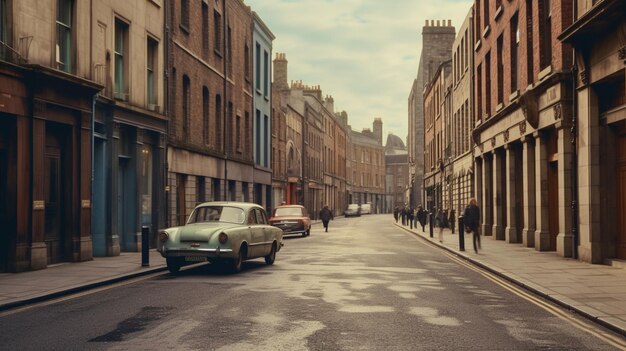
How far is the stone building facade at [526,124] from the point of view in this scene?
19250 millimetres

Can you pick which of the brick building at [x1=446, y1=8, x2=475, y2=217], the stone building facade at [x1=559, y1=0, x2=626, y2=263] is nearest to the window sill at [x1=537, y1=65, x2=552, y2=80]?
the stone building facade at [x1=559, y1=0, x2=626, y2=263]

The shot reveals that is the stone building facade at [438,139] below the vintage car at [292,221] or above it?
above

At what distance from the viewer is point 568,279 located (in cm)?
1356

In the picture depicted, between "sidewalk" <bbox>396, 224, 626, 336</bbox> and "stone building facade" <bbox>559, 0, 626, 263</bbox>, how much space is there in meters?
0.79

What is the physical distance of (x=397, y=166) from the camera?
132 meters

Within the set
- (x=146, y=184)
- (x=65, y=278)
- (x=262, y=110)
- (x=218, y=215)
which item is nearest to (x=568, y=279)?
(x=218, y=215)

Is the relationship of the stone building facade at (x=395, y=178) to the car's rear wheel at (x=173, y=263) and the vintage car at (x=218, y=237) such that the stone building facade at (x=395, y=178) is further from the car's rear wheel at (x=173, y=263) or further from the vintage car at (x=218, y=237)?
the car's rear wheel at (x=173, y=263)

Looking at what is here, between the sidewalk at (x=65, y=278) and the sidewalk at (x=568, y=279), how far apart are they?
7760 millimetres

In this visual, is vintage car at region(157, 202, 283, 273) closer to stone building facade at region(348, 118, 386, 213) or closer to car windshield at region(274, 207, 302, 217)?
car windshield at region(274, 207, 302, 217)

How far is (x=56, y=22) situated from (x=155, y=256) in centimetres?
677

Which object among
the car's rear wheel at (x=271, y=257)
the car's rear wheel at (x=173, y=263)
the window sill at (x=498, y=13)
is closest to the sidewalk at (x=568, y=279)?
the car's rear wheel at (x=271, y=257)

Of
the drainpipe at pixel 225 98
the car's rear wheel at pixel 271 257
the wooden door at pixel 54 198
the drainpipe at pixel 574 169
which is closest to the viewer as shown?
the wooden door at pixel 54 198

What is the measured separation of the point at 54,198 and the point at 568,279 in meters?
11.9

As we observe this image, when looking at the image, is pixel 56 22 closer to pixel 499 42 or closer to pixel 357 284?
pixel 357 284
